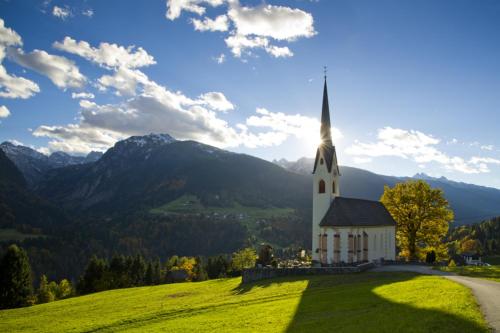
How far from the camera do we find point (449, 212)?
6075cm

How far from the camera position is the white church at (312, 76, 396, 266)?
55.9 metres

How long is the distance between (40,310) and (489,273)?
49569 millimetres

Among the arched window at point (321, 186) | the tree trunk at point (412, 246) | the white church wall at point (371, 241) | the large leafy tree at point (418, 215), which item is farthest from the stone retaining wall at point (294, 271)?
the large leafy tree at point (418, 215)

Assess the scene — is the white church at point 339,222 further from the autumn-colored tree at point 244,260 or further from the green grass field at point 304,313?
the autumn-colored tree at point 244,260

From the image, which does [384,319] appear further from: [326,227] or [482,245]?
[482,245]

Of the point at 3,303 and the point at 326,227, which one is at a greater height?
the point at 326,227

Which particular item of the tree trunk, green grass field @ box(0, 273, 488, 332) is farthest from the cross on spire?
green grass field @ box(0, 273, 488, 332)

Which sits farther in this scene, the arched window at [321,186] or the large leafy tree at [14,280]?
the large leafy tree at [14,280]

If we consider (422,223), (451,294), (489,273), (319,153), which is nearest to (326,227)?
(319,153)

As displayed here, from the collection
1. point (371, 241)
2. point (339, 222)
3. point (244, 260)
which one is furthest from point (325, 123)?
point (244, 260)

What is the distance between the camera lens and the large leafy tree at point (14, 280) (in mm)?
65188

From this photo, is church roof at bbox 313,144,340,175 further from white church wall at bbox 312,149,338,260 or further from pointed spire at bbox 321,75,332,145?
pointed spire at bbox 321,75,332,145

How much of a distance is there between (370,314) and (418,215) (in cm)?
4665

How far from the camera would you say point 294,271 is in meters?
49.2
